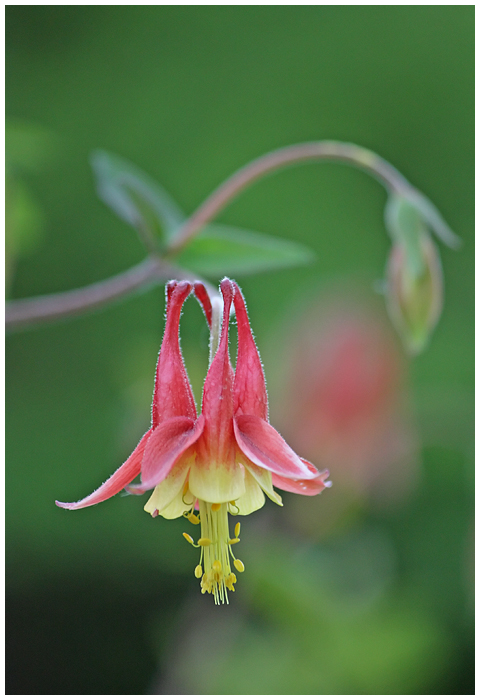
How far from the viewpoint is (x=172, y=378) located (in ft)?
2.05

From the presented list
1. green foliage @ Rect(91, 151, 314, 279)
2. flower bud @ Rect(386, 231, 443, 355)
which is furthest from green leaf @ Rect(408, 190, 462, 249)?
green foliage @ Rect(91, 151, 314, 279)

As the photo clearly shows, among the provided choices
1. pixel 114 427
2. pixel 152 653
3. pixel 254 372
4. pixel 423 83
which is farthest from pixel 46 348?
pixel 423 83

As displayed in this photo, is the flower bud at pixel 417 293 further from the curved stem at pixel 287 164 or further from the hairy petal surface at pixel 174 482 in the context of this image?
the hairy petal surface at pixel 174 482

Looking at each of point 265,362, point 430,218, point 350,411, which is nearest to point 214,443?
point 430,218

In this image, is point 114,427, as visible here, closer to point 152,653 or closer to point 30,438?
point 30,438

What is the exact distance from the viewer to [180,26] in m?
2.13

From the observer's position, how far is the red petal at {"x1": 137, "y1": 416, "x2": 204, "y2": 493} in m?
0.56

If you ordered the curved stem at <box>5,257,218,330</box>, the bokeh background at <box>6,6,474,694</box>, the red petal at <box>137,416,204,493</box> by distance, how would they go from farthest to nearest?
the bokeh background at <box>6,6,474,694</box>
the curved stem at <box>5,257,218,330</box>
the red petal at <box>137,416,204,493</box>

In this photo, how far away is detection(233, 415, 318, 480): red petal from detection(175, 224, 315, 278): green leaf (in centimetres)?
37

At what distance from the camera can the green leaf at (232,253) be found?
95 centimetres

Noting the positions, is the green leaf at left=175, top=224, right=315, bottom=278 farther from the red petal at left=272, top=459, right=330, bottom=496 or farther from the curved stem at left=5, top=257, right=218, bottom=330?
the red petal at left=272, top=459, right=330, bottom=496

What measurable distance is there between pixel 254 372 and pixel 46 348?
134cm

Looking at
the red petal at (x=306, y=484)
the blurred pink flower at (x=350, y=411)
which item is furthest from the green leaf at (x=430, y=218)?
the blurred pink flower at (x=350, y=411)

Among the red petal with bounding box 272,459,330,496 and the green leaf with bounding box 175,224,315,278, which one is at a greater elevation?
the green leaf with bounding box 175,224,315,278
